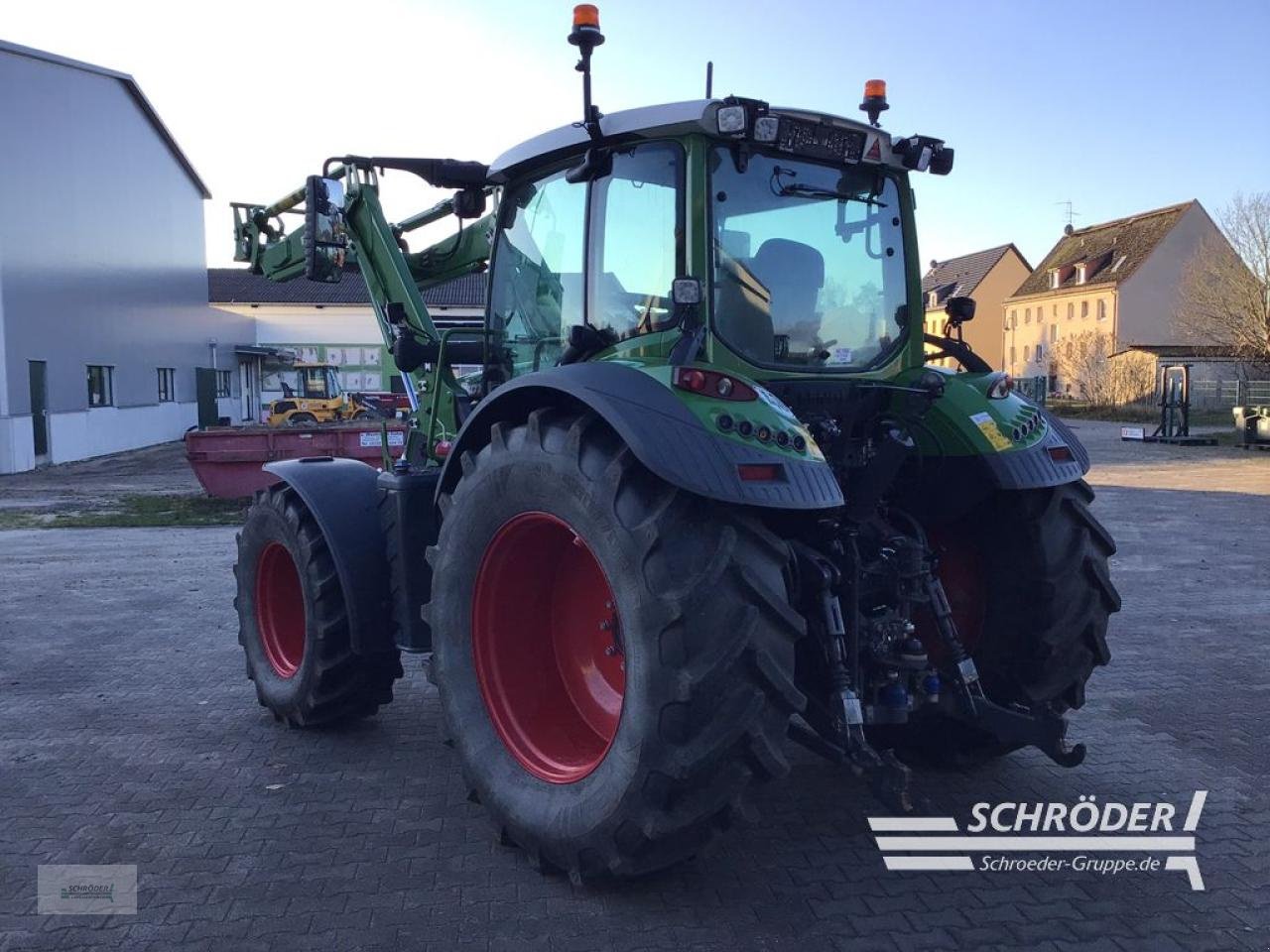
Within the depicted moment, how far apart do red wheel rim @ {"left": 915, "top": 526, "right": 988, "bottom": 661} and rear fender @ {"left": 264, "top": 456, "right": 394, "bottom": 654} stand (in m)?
2.42

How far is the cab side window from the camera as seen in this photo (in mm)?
4199

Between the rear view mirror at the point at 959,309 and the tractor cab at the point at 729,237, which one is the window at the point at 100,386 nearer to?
the tractor cab at the point at 729,237

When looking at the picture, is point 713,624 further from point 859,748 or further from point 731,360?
point 731,360

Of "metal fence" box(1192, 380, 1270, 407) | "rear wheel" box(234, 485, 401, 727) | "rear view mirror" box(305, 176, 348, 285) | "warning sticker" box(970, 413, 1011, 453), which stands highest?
"rear view mirror" box(305, 176, 348, 285)

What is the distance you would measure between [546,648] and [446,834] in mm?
790

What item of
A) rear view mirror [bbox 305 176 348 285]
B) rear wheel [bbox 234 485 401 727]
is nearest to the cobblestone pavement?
rear wheel [bbox 234 485 401 727]

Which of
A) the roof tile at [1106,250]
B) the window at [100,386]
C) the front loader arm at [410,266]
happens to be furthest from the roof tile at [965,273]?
the front loader arm at [410,266]

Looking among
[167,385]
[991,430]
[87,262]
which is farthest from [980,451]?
[167,385]

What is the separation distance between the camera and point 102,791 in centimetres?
434

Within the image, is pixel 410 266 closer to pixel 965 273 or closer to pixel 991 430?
pixel 991 430

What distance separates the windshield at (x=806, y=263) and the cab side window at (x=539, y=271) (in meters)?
0.66

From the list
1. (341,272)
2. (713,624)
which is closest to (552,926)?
(713,624)

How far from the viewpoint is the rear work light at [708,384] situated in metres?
3.24

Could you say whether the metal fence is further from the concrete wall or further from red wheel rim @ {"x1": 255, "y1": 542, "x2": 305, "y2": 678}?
red wheel rim @ {"x1": 255, "y1": 542, "x2": 305, "y2": 678}
